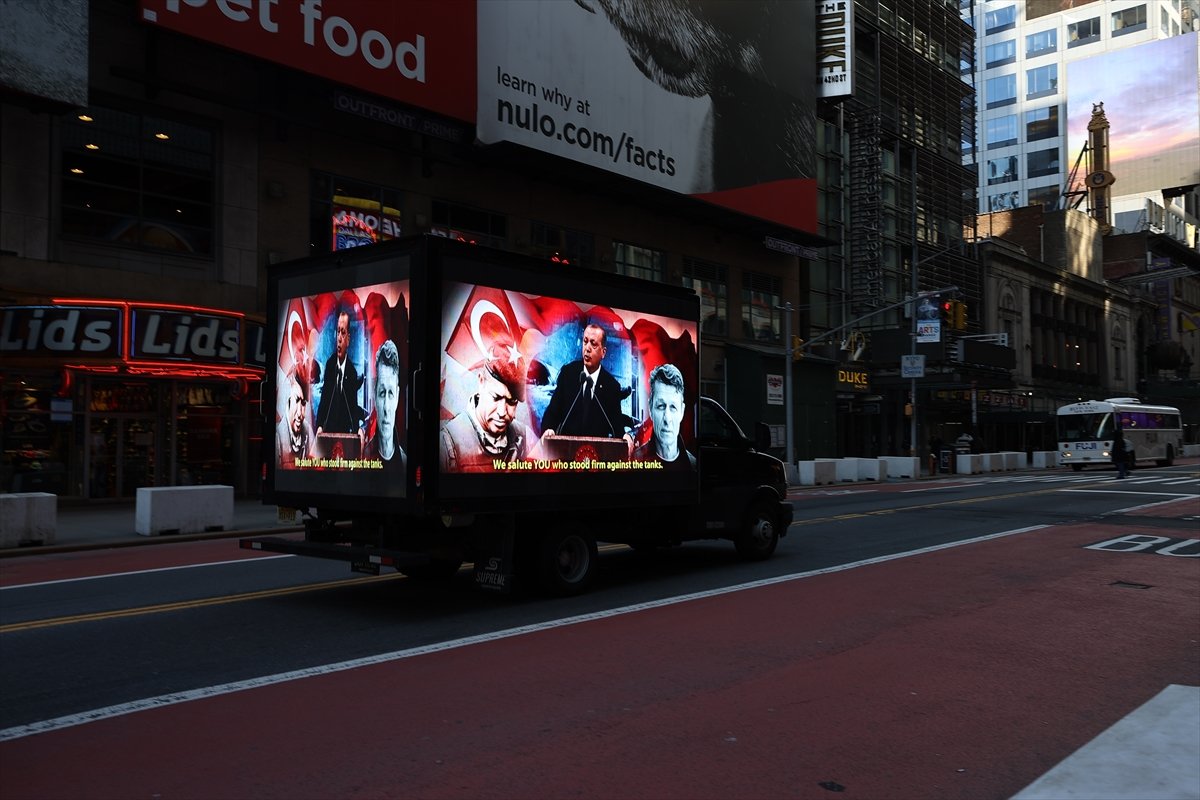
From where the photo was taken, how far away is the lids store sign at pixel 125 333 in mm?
20422

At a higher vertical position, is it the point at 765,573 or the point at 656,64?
the point at 656,64

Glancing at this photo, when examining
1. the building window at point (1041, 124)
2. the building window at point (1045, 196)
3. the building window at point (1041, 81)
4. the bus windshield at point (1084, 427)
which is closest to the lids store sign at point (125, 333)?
the bus windshield at point (1084, 427)

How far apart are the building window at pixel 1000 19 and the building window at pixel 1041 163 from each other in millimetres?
16162

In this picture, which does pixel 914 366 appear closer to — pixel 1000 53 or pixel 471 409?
pixel 471 409

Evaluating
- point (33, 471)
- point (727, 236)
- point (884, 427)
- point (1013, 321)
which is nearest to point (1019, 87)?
point (1013, 321)

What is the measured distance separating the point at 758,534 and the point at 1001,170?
367 ft

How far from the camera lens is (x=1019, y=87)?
363 feet

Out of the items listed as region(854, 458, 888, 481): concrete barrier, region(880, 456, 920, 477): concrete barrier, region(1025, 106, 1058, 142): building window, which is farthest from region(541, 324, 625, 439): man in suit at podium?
region(1025, 106, 1058, 142): building window

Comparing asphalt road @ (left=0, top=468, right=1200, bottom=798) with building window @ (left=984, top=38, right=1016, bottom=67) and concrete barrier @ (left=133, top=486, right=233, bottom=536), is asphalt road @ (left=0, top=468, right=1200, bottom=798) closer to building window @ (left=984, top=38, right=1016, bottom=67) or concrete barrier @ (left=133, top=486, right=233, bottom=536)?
concrete barrier @ (left=133, top=486, right=233, bottom=536)

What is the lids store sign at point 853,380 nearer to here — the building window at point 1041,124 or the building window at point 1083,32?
the building window at point 1041,124

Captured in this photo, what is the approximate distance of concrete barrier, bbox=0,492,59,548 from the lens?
1531 cm

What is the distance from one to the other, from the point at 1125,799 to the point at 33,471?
76.9 ft

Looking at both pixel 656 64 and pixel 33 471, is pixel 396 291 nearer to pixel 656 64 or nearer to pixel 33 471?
pixel 33 471

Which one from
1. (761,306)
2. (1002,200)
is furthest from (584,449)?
(1002,200)
